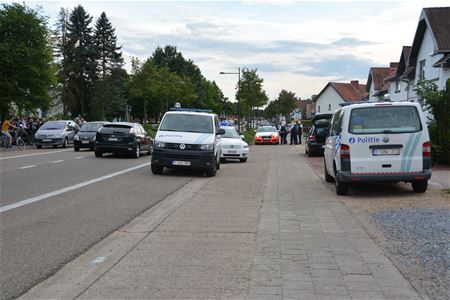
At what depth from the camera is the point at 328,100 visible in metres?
88.8

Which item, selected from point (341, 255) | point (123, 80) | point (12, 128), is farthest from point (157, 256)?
point (123, 80)

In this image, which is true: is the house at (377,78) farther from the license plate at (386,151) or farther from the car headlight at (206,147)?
the license plate at (386,151)

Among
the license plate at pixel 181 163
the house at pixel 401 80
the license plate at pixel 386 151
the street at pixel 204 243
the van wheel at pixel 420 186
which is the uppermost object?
the house at pixel 401 80

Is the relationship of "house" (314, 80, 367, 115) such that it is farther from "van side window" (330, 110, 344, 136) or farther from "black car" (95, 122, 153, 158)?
"van side window" (330, 110, 344, 136)

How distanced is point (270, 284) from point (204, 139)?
1079 centimetres

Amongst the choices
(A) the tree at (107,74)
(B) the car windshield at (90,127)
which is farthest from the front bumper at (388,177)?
(A) the tree at (107,74)

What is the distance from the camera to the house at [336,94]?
82500mm

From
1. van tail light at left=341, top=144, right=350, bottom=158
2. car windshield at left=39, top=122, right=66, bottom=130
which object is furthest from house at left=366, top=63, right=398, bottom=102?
van tail light at left=341, top=144, right=350, bottom=158

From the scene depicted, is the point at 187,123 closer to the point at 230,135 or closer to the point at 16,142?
the point at 230,135

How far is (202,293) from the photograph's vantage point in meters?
4.82

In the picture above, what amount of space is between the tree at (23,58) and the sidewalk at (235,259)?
25.8 m

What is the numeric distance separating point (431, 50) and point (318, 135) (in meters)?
10.4

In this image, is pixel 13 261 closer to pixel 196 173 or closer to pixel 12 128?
pixel 196 173

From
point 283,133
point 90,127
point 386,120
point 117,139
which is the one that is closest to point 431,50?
point 283,133
